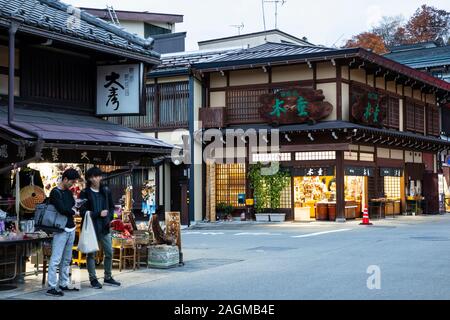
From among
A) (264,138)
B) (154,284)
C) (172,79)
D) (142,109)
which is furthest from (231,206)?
(154,284)

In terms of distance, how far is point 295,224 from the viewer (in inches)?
1108

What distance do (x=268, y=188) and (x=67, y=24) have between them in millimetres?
17525

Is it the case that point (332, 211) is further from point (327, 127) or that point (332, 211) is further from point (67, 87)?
point (67, 87)

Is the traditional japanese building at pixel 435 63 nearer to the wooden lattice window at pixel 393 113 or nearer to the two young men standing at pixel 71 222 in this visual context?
the wooden lattice window at pixel 393 113

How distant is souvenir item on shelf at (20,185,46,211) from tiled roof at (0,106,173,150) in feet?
4.60

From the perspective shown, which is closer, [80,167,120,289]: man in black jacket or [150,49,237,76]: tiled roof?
[80,167,120,289]: man in black jacket

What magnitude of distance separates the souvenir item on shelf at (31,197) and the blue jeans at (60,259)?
239cm

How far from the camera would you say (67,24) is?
1393cm

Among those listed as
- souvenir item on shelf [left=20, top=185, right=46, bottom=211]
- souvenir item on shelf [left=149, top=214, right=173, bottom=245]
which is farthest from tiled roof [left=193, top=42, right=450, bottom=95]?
souvenir item on shelf [left=20, top=185, right=46, bottom=211]

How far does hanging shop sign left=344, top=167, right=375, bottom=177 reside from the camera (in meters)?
29.1

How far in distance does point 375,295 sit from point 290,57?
67.1 ft

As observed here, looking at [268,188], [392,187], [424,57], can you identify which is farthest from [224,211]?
[424,57]

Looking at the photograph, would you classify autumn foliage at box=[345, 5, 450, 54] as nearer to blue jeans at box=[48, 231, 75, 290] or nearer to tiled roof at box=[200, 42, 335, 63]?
tiled roof at box=[200, 42, 335, 63]

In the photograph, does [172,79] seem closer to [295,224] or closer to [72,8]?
[295,224]
